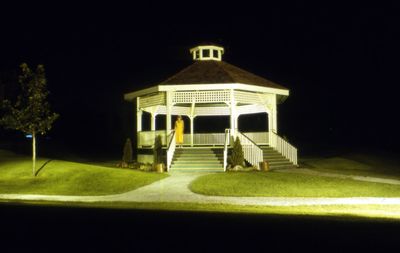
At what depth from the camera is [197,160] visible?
24641mm

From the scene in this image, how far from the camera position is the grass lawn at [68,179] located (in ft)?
63.8

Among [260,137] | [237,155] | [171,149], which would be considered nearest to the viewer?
[237,155]

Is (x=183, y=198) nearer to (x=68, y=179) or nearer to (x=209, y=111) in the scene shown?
(x=68, y=179)

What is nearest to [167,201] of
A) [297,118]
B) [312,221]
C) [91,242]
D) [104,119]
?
[312,221]

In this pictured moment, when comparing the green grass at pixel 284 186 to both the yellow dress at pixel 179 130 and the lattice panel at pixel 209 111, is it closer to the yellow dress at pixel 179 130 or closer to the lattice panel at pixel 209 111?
the yellow dress at pixel 179 130

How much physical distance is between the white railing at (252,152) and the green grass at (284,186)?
7.19 ft

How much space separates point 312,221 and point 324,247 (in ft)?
9.89

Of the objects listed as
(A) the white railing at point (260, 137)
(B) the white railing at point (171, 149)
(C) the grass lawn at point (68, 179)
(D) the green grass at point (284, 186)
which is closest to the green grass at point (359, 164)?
(A) the white railing at point (260, 137)

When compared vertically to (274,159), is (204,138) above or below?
above

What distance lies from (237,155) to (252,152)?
49.6 inches

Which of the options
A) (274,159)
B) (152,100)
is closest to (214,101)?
(152,100)

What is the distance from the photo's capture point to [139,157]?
27.9 m

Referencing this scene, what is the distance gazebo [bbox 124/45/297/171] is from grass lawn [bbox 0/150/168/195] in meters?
3.08

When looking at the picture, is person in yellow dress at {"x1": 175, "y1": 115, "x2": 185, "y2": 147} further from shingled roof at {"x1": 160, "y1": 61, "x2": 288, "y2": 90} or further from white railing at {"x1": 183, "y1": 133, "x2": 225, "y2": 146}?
shingled roof at {"x1": 160, "y1": 61, "x2": 288, "y2": 90}
